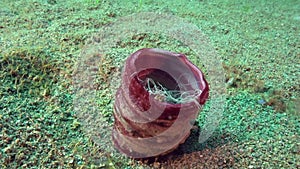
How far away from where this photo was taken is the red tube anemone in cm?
180

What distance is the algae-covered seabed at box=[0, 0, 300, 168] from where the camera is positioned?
6.62ft

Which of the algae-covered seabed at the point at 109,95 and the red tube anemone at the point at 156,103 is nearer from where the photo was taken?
the red tube anemone at the point at 156,103

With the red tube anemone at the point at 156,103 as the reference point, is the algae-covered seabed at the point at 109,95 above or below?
below

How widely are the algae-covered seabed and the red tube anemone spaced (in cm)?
14

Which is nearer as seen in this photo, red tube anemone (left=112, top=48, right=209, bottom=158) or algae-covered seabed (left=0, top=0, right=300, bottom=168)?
red tube anemone (left=112, top=48, right=209, bottom=158)

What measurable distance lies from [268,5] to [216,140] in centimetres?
369

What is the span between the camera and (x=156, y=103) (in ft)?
5.79

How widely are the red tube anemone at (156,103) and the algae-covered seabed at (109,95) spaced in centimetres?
14

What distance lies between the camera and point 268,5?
520 centimetres

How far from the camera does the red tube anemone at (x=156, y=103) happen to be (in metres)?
1.80

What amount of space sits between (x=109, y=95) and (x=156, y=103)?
0.85 m

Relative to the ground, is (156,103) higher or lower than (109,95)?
higher

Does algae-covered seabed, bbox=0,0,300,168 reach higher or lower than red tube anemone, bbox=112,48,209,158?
lower

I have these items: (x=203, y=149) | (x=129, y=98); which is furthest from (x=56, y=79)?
(x=203, y=149)
